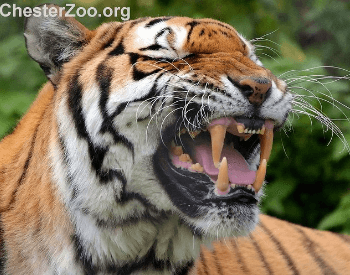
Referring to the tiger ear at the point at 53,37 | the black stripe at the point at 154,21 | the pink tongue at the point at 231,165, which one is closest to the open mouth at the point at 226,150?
the pink tongue at the point at 231,165

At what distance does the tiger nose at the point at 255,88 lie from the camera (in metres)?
1.66

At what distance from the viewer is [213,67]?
1.72m

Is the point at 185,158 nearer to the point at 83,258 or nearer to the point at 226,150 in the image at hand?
the point at 226,150

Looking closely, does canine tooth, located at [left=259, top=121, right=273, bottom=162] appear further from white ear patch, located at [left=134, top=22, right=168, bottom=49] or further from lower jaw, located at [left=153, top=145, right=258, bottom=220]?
white ear patch, located at [left=134, top=22, right=168, bottom=49]

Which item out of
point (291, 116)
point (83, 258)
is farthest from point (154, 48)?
point (291, 116)

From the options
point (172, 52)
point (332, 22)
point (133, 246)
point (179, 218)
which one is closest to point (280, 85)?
point (172, 52)

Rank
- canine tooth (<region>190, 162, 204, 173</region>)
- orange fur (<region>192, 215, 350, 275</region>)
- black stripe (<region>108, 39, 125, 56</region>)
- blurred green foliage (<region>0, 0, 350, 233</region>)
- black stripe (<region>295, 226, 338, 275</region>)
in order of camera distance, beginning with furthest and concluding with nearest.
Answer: blurred green foliage (<region>0, 0, 350, 233</region>), black stripe (<region>295, 226, 338, 275</region>), orange fur (<region>192, 215, 350, 275</region>), black stripe (<region>108, 39, 125, 56</region>), canine tooth (<region>190, 162, 204, 173</region>)

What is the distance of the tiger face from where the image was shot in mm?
1699

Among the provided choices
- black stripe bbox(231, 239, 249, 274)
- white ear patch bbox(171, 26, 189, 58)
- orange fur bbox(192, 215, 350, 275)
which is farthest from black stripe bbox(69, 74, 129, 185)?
black stripe bbox(231, 239, 249, 274)

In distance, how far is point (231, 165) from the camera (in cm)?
177

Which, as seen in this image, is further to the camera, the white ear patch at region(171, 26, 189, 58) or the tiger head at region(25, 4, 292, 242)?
the white ear patch at region(171, 26, 189, 58)

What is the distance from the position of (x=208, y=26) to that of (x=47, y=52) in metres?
0.55

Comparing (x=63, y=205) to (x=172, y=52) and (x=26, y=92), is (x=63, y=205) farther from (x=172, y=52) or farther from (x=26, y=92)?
(x=26, y=92)

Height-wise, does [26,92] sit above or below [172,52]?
below
